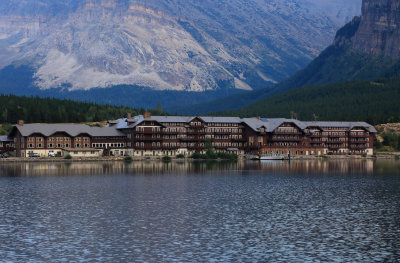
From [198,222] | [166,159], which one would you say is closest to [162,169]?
[166,159]

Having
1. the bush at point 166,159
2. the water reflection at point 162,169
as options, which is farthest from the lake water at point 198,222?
the bush at point 166,159

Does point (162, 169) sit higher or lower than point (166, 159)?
lower

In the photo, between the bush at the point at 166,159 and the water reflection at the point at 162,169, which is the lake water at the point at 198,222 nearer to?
the water reflection at the point at 162,169

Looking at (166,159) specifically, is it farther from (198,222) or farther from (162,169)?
(198,222)

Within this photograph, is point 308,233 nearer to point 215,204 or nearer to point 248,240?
point 248,240

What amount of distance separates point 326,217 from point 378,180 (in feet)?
162

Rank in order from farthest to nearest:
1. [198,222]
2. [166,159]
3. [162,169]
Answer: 1. [166,159]
2. [162,169]
3. [198,222]

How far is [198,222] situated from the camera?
6256 cm

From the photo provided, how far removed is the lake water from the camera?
162 ft

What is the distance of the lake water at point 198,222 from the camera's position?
4931 cm

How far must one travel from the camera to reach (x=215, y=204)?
76125 mm

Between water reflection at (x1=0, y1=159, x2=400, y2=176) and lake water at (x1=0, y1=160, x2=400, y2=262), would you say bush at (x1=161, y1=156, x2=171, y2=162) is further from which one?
lake water at (x1=0, y1=160, x2=400, y2=262)

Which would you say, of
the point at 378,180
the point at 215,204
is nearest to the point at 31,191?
the point at 215,204

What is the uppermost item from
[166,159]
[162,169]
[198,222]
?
[166,159]
